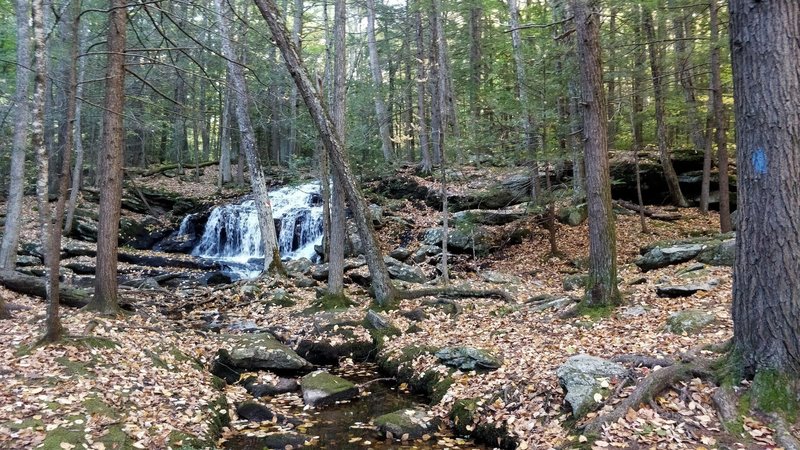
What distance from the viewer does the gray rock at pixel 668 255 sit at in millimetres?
11047

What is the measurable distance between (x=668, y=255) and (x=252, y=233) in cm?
1482

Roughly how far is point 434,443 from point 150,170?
2727cm

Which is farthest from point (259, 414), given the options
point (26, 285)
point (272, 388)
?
point (26, 285)

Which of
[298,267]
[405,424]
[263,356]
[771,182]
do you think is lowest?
[405,424]

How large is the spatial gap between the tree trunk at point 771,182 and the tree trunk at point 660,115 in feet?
32.6

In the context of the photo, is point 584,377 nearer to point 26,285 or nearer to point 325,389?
point 325,389

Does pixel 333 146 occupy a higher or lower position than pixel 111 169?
higher

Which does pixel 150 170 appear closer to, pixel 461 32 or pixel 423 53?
pixel 423 53

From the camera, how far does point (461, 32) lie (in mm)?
24422

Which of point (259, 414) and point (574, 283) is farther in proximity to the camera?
point (574, 283)

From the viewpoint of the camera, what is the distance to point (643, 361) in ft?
17.6

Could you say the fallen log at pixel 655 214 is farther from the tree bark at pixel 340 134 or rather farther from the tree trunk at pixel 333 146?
the tree bark at pixel 340 134

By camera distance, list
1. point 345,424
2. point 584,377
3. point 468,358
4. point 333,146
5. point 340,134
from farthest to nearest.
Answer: point 340,134 < point 333,146 < point 468,358 < point 345,424 < point 584,377

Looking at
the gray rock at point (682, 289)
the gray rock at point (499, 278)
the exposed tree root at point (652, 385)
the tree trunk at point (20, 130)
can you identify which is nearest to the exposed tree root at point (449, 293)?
the gray rock at point (499, 278)
